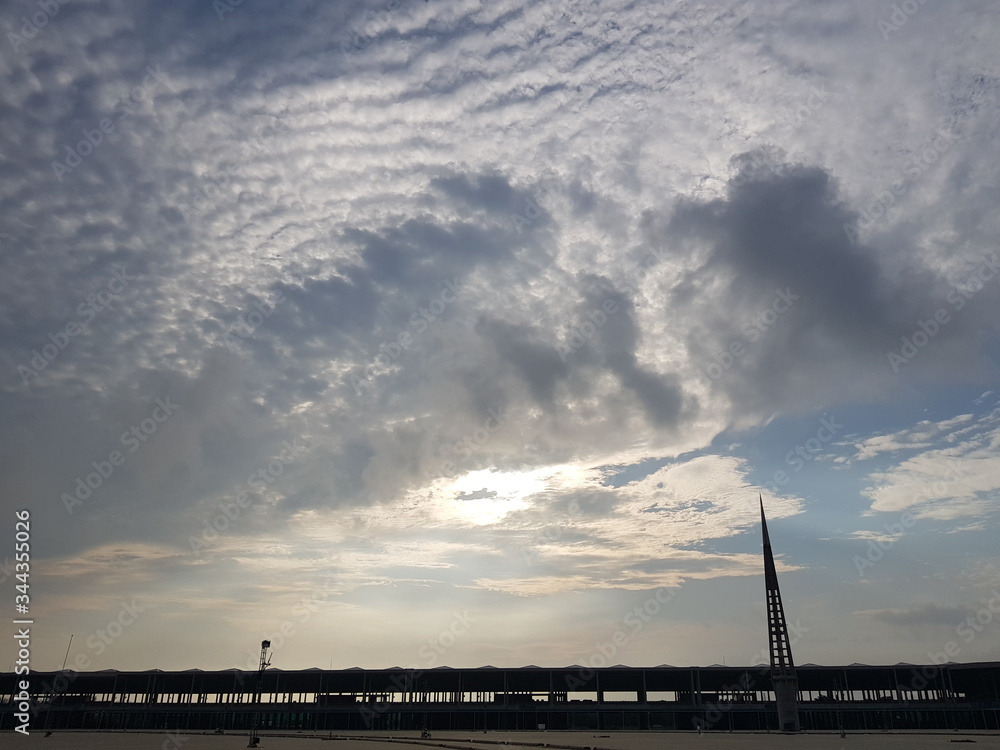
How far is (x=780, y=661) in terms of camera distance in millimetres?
93750

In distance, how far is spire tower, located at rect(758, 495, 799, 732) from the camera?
91375mm

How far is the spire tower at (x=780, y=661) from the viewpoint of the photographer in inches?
3597

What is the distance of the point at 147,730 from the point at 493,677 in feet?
200

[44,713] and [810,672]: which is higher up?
[810,672]

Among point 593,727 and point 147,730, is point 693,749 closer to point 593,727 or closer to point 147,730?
point 593,727

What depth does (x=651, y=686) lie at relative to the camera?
11006 centimetres

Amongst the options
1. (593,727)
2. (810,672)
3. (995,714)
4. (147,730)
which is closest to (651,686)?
(593,727)

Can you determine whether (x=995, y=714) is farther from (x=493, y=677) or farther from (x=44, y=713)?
(x=44, y=713)

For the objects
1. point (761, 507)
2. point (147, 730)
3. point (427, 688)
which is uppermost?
point (761, 507)

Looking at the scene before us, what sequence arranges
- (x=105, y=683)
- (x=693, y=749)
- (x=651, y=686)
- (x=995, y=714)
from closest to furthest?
(x=693, y=749), (x=995, y=714), (x=651, y=686), (x=105, y=683)

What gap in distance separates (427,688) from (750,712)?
53589 millimetres

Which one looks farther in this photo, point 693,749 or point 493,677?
point 493,677

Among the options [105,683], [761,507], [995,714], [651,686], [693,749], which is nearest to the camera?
[693,749]

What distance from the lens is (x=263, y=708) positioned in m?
117
